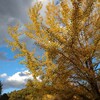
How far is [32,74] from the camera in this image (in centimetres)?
977

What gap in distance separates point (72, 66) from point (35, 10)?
271 cm

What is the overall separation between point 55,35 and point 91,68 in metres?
1.77

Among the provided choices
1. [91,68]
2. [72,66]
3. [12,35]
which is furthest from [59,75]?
[12,35]

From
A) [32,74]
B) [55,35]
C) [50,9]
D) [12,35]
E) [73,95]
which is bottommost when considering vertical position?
[73,95]

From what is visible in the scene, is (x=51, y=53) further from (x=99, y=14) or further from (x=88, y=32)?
(x=99, y=14)

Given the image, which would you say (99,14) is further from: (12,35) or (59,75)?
(12,35)

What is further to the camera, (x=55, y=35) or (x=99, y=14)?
(x=99, y=14)

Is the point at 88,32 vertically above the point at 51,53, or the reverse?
the point at 88,32

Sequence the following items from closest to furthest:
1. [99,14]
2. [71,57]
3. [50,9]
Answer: [71,57] < [99,14] < [50,9]

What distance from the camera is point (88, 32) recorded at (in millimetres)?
9828

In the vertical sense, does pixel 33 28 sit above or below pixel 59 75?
above

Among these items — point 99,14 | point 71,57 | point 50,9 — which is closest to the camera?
point 71,57

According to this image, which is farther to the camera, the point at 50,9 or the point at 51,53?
the point at 50,9

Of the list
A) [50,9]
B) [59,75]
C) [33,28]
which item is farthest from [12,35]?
[59,75]
